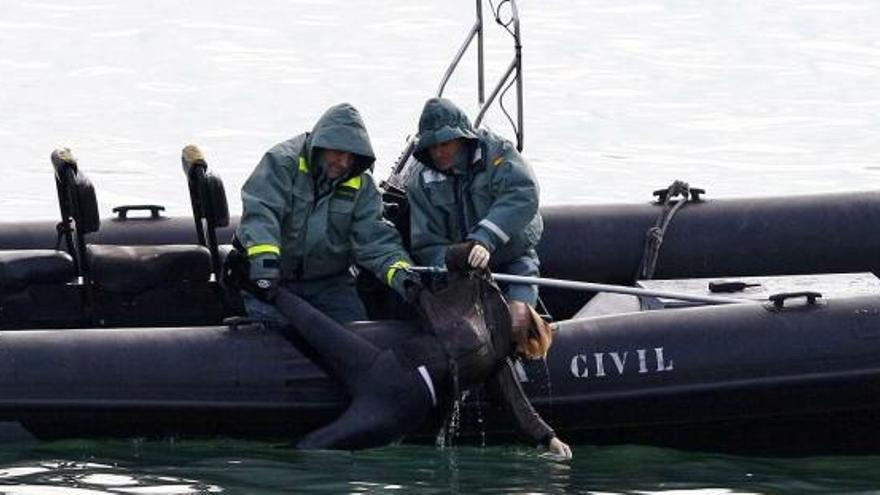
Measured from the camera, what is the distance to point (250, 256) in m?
8.41

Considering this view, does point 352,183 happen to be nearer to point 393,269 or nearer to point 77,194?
point 393,269

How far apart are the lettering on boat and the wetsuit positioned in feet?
0.83

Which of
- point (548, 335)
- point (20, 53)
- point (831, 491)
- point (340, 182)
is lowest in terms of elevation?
point (831, 491)

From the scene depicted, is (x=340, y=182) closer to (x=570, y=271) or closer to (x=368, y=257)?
(x=368, y=257)

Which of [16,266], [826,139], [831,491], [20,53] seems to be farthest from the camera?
[20,53]

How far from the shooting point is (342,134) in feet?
27.9

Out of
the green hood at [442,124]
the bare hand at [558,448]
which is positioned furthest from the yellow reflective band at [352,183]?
the bare hand at [558,448]

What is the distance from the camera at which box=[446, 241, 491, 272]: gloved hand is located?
27.6 ft

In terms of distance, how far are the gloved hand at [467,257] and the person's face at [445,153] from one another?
47 centimetres

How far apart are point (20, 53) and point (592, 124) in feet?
16.6

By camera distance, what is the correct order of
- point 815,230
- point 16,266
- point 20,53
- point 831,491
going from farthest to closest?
point 20,53 < point 815,230 < point 16,266 < point 831,491

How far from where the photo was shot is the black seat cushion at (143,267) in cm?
912

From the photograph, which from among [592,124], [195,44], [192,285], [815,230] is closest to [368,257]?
[192,285]

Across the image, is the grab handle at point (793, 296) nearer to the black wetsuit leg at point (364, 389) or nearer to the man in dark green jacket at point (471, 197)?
the man in dark green jacket at point (471, 197)
